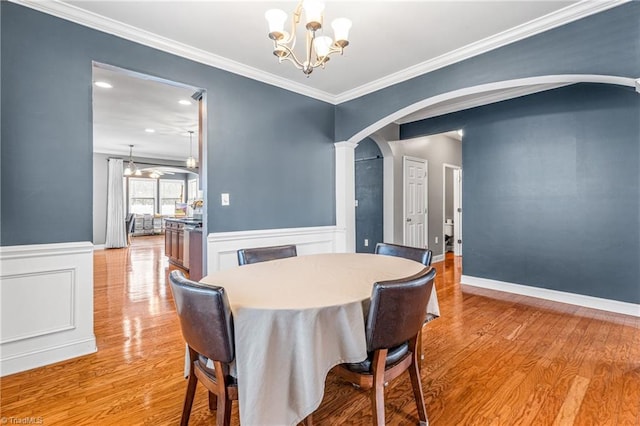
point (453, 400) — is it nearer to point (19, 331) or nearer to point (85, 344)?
point (85, 344)

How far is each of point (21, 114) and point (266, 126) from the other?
2.03m

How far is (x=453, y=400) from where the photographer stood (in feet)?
5.99

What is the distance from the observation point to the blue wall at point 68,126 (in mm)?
2129

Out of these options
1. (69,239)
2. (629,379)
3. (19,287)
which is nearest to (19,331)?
(19,287)

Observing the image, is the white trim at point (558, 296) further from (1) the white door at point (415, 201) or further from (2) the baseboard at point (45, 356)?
(2) the baseboard at point (45, 356)

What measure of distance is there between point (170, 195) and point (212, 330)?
12.8 metres

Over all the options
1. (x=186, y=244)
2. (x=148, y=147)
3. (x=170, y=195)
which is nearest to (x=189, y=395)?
(x=186, y=244)

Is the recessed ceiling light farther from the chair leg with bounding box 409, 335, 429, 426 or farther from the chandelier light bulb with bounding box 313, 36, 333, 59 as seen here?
the chair leg with bounding box 409, 335, 429, 426

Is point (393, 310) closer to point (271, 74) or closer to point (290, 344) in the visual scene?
point (290, 344)

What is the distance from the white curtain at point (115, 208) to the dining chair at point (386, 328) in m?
8.69

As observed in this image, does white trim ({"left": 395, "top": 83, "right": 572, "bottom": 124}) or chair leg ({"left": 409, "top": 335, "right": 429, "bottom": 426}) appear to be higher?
white trim ({"left": 395, "top": 83, "right": 572, "bottom": 124})

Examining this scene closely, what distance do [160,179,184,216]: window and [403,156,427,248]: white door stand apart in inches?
396

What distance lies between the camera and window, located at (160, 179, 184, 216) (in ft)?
40.3

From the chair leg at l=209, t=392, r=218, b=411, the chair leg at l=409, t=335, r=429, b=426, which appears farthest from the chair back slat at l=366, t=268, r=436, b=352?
the chair leg at l=209, t=392, r=218, b=411
